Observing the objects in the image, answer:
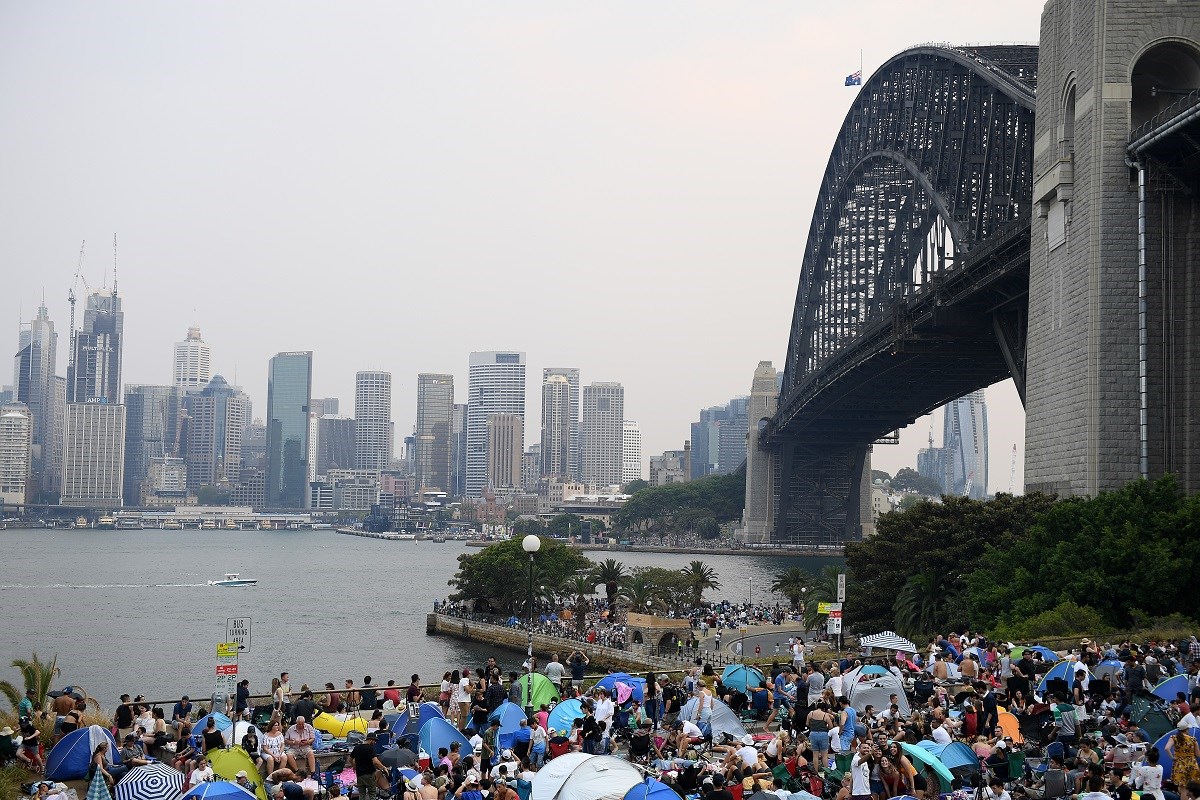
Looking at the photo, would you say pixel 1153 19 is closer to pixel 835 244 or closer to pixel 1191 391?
pixel 1191 391

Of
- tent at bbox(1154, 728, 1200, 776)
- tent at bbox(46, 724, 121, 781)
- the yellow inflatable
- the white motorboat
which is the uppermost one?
tent at bbox(1154, 728, 1200, 776)

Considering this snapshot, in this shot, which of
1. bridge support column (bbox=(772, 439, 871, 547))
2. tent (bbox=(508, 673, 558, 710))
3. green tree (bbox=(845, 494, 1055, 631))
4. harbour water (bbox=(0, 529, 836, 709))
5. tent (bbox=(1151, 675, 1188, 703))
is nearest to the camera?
tent (bbox=(1151, 675, 1188, 703))

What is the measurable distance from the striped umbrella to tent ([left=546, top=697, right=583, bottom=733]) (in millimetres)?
5929

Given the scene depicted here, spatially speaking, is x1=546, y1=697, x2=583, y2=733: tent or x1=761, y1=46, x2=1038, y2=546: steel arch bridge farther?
x1=761, y1=46, x2=1038, y2=546: steel arch bridge

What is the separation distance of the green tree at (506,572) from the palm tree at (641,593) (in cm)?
601

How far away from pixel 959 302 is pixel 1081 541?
26.8 m

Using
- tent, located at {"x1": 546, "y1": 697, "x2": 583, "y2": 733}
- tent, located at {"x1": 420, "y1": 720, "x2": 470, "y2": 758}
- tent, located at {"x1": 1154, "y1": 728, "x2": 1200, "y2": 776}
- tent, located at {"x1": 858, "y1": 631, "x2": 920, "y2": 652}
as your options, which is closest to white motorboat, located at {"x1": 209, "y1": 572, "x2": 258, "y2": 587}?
tent, located at {"x1": 858, "y1": 631, "x2": 920, "y2": 652}

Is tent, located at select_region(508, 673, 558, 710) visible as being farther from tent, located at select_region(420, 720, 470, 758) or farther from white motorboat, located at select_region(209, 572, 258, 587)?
white motorboat, located at select_region(209, 572, 258, 587)

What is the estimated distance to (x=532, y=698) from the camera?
21.2 m

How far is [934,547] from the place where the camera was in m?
44.7

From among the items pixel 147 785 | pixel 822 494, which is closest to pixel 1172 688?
pixel 147 785

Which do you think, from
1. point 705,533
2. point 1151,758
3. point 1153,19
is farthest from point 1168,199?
point 705,533

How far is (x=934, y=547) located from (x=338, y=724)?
96.4ft

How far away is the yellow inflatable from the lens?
65.6 ft
